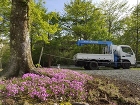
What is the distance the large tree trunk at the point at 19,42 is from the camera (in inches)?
336

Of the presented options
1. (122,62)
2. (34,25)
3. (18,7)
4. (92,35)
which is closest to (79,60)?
(122,62)

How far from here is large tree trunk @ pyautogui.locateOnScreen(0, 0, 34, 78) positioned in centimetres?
854

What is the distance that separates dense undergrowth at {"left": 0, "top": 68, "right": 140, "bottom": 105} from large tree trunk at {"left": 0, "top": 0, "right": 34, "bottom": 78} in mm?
654

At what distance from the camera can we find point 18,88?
646cm

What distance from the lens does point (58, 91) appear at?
679 cm

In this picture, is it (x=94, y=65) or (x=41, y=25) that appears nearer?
(x=41, y=25)

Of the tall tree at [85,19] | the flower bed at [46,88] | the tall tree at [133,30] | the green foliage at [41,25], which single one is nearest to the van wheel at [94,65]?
the green foliage at [41,25]

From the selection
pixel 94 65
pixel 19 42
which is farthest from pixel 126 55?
pixel 19 42

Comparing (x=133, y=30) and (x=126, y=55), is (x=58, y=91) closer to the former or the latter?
(x=126, y=55)

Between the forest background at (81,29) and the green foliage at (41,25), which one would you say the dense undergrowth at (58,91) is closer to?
the green foliage at (41,25)

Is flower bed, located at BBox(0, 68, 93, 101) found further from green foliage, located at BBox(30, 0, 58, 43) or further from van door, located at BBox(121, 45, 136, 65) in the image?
van door, located at BBox(121, 45, 136, 65)

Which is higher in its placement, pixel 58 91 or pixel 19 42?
pixel 19 42

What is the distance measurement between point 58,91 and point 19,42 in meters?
2.68

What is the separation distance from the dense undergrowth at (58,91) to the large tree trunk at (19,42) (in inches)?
25.7
